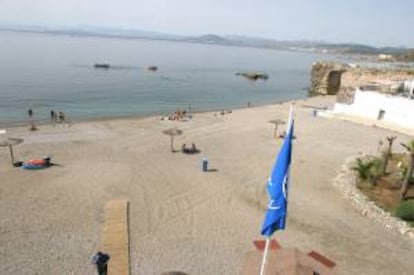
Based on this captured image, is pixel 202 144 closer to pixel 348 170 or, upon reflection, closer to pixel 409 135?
pixel 348 170

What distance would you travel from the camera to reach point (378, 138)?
29188mm

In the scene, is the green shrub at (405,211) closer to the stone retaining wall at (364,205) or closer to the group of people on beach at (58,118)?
the stone retaining wall at (364,205)

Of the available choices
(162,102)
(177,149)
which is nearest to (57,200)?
(177,149)

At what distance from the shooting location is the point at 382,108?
109 feet

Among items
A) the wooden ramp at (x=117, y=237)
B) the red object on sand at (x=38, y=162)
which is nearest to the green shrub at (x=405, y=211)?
the wooden ramp at (x=117, y=237)

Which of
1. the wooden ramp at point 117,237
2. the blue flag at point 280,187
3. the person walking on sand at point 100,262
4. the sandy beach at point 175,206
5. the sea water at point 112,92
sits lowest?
the sea water at point 112,92

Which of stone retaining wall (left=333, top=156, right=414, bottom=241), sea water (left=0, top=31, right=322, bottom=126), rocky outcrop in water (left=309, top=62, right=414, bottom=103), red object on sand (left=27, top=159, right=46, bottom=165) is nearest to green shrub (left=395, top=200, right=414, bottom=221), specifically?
stone retaining wall (left=333, top=156, right=414, bottom=241)

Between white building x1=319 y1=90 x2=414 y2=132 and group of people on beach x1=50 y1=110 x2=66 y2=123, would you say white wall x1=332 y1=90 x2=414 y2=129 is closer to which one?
white building x1=319 y1=90 x2=414 y2=132

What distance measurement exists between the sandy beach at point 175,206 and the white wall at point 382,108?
6298 millimetres

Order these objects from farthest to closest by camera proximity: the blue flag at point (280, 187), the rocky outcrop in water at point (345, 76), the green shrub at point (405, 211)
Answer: the rocky outcrop in water at point (345, 76) → the green shrub at point (405, 211) → the blue flag at point (280, 187)

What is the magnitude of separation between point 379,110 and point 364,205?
1970cm

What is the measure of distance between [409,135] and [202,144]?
17.1 meters

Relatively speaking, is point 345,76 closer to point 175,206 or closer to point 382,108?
point 382,108

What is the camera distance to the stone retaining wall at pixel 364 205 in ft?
49.1
